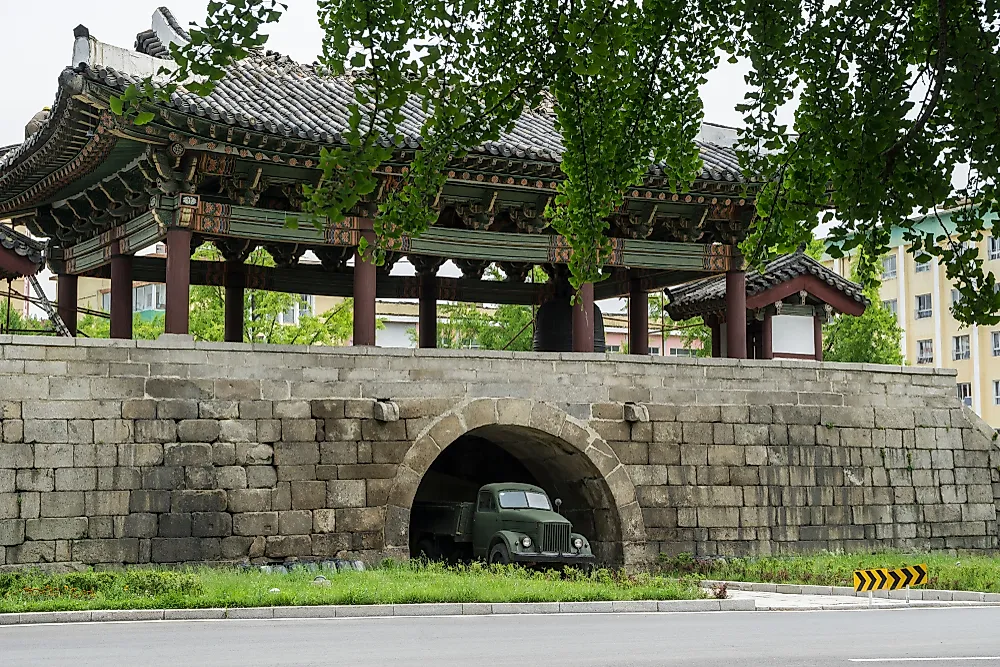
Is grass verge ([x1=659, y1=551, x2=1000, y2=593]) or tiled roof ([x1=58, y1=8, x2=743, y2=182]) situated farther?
grass verge ([x1=659, y1=551, x2=1000, y2=593])

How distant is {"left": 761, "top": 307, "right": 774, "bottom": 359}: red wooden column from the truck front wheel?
8.68 metres

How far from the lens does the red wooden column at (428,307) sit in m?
24.4

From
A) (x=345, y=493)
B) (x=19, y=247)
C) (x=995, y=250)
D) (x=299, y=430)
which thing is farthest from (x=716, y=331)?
(x=995, y=250)

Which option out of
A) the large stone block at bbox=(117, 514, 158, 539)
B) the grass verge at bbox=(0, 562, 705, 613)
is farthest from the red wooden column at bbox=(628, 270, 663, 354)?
the large stone block at bbox=(117, 514, 158, 539)

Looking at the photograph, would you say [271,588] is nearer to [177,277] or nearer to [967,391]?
[177,277]

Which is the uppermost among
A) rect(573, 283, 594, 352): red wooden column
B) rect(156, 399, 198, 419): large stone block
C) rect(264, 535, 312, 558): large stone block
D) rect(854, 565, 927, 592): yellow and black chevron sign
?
rect(573, 283, 594, 352): red wooden column

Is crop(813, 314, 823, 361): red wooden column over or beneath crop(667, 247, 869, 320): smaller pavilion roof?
beneath

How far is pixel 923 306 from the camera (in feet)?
178

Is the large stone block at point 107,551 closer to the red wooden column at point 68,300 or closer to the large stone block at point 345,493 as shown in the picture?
the large stone block at point 345,493

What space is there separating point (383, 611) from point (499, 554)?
17.2 feet

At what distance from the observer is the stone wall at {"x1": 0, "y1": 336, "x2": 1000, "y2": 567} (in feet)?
53.5

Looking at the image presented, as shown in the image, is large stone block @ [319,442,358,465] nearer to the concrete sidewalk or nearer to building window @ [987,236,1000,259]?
the concrete sidewalk

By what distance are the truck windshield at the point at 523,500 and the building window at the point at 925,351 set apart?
39.0 m

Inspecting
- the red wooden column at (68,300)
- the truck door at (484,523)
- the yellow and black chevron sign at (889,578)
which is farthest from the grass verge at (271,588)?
the red wooden column at (68,300)
